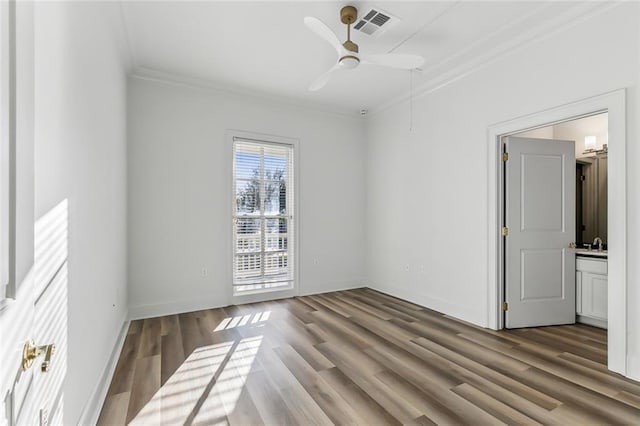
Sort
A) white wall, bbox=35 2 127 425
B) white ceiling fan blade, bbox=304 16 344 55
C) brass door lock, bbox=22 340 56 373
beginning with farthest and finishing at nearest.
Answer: white ceiling fan blade, bbox=304 16 344 55 < white wall, bbox=35 2 127 425 < brass door lock, bbox=22 340 56 373

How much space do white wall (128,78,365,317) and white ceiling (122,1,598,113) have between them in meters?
0.37

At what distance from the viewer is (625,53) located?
7.97 ft

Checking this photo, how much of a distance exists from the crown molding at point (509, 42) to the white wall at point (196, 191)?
1.78 m

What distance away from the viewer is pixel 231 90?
431 cm

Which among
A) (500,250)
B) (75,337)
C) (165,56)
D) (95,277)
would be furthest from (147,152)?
(500,250)

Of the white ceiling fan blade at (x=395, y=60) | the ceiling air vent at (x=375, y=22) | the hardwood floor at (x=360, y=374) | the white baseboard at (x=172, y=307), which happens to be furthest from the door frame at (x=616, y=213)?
the white baseboard at (x=172, y=307)

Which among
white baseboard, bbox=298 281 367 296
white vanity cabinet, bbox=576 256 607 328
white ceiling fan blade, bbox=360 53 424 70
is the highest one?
white ceiling fan blade, bbox=360 53 424 70

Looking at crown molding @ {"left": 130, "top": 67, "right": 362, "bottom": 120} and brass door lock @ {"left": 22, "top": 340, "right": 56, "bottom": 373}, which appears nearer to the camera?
brass door lock @ {"left": 22, "top": 340, "right": 56, "bottom": 373}

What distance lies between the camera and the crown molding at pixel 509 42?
2607 millimetres

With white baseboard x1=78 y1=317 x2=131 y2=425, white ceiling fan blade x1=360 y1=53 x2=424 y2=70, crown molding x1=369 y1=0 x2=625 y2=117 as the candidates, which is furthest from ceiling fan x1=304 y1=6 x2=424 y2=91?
white baseboard x1=78 y1=317 x2=131 y2=425

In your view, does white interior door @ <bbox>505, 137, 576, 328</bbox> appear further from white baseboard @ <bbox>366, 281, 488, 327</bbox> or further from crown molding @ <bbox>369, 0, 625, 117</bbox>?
crown molding @ <bbox>369, 0, 625, 117</bbox>

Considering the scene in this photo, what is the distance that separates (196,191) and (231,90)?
1473 mm

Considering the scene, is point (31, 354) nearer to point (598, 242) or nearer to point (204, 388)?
point (204, 388)

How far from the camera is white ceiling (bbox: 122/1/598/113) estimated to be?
8.81ft
